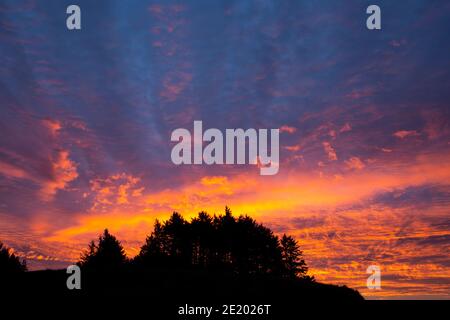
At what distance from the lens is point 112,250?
82250 mm

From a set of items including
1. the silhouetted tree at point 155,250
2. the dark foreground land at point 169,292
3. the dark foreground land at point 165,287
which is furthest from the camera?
the silhouetted tree at point 155,250

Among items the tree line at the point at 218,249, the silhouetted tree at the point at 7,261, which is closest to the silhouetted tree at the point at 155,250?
the tree line at the point at 218,249

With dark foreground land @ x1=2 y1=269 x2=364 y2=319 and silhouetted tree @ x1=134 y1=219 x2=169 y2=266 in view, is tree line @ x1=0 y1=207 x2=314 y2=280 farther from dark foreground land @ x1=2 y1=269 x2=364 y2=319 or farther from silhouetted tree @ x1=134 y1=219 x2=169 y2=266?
dark foreground land @ x1=2 y1=269 x2=364 y2=319

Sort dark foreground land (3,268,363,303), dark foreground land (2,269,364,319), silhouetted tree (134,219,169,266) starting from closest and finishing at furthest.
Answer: dark foreground land (2,269,364,319)
dark foreground land (3,268,363,303)
silhouetted tree (134,219,169,266)

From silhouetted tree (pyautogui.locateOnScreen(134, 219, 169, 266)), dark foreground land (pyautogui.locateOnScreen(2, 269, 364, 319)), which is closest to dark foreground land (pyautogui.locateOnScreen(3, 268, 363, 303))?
dark foreground land (pyautogui.locateOnScreen(2, 269, 364, 319))

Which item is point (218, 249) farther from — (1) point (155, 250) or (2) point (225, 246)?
(1) point (155, 250)

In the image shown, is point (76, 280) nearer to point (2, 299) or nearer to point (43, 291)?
point (43, 291)

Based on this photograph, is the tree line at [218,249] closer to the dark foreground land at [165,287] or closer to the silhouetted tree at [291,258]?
the silhouetted tree at [291,258]

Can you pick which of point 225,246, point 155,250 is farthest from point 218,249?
point 155,250

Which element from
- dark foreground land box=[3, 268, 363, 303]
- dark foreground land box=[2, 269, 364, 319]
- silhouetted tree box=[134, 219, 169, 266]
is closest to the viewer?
dark foreground land box=[2, 269, 364, 319]
